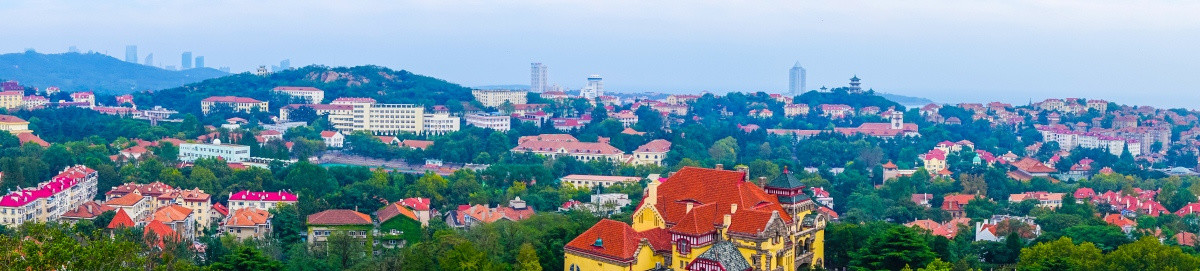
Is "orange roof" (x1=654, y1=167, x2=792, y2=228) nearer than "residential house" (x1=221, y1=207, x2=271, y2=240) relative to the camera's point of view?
Yes

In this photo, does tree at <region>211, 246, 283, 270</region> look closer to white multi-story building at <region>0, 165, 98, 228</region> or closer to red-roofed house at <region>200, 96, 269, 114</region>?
white multi-story building at <region>0, 165, 98, 228</region>

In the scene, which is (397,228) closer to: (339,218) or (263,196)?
(339,218)

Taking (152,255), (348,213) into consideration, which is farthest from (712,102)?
(152,255)

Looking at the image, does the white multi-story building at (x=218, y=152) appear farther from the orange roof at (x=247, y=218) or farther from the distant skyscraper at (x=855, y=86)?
the distant skyscraper at (x=855, y=86)

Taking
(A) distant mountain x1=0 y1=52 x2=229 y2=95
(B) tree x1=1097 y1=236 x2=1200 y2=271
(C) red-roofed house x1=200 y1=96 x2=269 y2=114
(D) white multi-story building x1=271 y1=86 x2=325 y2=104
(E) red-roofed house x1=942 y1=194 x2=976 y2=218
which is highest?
(A) distant mountain x1=0 y1=52 x2=229 y2=95

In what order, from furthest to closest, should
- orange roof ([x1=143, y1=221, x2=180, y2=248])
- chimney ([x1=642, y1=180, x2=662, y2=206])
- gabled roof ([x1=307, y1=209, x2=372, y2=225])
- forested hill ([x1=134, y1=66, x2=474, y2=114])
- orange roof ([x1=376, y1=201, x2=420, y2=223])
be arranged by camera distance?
forested hill ([x1=134, y1=66, x2=474, y2=114]) → orange roof ([x1=376, y1=201, x2=420, y2=223]) → gabled roof ([x1=307, y1=209, x2=372, y2=225]) → orange roof ([x1=143, y1=221, x2=180, y2=248]) → chimney ([x1=642, y1=180, x2=662, y2=206])

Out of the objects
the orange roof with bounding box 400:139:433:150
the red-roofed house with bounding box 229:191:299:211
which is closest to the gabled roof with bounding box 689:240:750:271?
the red-roofed house with bounding box 229:191:299:211

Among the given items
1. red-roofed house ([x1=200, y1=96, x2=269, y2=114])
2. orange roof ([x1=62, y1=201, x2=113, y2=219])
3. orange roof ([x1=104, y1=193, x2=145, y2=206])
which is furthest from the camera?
red-roofed house ([x1=200, y1=96, x2=269, y2=114])

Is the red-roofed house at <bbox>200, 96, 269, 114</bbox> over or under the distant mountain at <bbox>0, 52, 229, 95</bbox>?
under
